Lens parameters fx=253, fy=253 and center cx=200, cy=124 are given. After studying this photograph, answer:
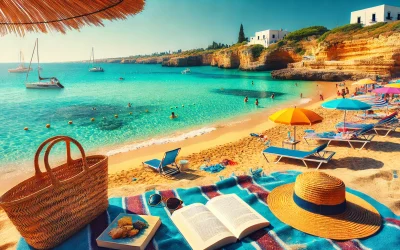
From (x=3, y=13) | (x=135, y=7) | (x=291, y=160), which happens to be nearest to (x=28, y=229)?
(x=3, y=13)

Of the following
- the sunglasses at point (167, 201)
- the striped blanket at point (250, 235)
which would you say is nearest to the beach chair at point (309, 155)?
the striped blanket at point (250, 235)

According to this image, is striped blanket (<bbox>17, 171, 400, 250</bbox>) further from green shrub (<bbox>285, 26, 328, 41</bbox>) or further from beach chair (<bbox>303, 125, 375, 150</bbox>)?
green shrub (<bbox>285, 26, 328, 41</bbox>)

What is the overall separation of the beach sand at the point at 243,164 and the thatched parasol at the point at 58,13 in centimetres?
275

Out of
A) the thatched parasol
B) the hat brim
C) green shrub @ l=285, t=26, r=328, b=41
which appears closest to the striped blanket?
the hat brim

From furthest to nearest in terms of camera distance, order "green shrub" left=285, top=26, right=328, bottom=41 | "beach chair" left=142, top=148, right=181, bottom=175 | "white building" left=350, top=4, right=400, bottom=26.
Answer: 1. "green shrub" left=285, top=26, right=328, bottom=41
2. "white building" left=350, top=4, right=400, bottom=26
3. "beach chair" left=142, top=148, right=181, bottom=175

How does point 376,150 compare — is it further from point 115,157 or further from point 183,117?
point 183,117

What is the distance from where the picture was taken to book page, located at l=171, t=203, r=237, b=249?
2334mm

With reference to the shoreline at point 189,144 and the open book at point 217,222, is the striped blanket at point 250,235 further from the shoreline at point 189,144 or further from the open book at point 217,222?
the shoreline at point 189,144

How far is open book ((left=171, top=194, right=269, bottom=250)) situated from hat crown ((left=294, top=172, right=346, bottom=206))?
550 millimetres

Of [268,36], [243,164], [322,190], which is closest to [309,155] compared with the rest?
[243,164]

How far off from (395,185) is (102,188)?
4398mm

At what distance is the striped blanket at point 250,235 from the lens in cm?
243

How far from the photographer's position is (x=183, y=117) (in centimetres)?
1875

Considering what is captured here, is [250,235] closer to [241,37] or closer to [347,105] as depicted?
[347,105]
